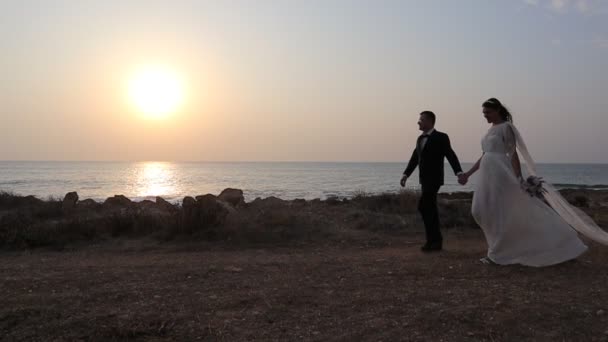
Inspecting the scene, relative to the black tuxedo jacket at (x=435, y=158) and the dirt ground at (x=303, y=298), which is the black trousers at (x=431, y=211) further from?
the dirt ground at (x=303, y=298)

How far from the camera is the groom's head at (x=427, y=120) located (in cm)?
657

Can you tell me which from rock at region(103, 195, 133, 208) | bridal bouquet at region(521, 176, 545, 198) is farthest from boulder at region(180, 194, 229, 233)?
rock at region(103, 195, 133, 208)

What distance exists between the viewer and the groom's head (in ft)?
21.6

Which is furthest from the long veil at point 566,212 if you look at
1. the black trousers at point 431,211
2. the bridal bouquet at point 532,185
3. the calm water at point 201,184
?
the calm water at point 201,184

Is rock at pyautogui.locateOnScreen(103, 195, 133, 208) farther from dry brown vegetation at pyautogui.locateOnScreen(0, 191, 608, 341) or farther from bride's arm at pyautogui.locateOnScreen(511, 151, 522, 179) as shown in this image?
bride's arm at pyautogui.locateOnScreen(511, 151, 522, 179)

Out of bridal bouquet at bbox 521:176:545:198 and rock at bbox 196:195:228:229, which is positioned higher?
bridal bouquet at bbox 521:176:545:198

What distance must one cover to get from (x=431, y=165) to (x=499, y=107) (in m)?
1.23

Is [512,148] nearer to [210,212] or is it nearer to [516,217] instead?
[516,217]

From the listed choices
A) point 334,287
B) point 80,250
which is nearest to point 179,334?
point 334,287

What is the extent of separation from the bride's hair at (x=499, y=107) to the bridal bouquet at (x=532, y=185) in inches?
31.7

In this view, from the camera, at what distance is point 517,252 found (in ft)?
18.2

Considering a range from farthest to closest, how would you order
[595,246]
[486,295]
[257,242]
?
[257,242] < [595,246] < [486,295]

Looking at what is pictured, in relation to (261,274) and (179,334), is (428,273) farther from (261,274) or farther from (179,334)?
(179,334)

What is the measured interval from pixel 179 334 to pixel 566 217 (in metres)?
4.97
